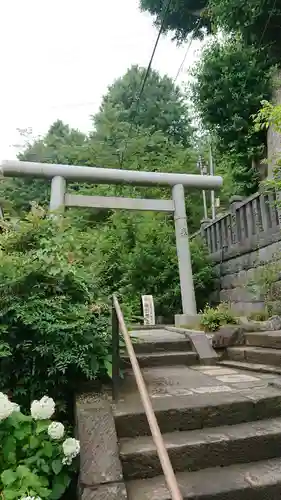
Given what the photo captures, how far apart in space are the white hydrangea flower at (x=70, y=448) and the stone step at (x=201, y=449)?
246mm

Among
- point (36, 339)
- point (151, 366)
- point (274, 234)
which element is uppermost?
point (274, 234)

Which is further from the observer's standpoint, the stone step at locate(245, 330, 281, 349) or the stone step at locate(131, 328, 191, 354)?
the stone step at locate(131, 328, 191, 354)

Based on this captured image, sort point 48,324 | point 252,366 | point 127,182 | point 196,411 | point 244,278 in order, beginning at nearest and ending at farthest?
point 196,411, point 48,324, point 252,366, point 127,182, point 244,278

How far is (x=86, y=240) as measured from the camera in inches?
134

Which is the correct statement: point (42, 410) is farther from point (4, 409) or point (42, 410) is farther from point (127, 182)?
point (127, 182)

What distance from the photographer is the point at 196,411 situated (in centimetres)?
221

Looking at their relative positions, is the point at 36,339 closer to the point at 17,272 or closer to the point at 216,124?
the point at 17,272

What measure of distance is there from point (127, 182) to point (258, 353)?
401cm

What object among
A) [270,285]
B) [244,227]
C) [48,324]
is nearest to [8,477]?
[48,324]

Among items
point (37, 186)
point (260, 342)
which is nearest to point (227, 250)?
point (260, 342)

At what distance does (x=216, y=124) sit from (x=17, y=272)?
6.58 m

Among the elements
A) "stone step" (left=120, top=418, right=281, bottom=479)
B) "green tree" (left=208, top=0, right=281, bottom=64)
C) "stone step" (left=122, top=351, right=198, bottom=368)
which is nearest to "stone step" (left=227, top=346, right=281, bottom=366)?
"stone step" (left=122, top=351, right=198, bottom=368)

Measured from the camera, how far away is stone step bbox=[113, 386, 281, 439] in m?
2.12

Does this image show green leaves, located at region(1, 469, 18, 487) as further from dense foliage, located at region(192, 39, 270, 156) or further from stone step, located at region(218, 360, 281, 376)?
dense foliage, located at region(192, 39, 270, 156)
